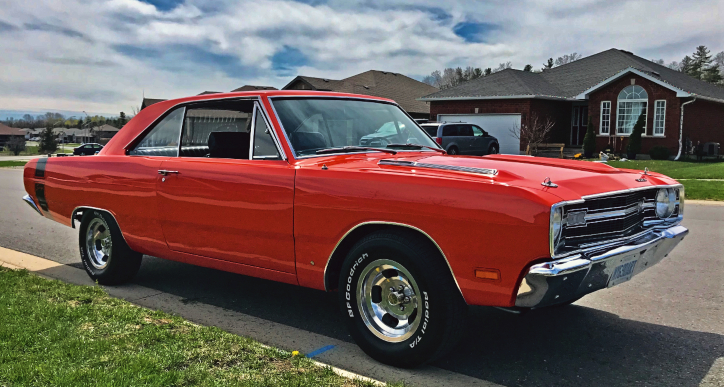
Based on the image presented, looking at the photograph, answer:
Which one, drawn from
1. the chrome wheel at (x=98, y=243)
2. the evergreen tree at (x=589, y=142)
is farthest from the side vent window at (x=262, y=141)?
the evergreen tree at (x=589, y=142)

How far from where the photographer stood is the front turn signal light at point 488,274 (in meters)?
3.32

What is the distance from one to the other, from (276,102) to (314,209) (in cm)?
114

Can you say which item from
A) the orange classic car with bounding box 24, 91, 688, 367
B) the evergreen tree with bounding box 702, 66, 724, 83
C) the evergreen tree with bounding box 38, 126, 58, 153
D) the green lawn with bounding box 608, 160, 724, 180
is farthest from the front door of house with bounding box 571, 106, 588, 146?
the evergreen tree with bounding box 38, 126, 58, 153

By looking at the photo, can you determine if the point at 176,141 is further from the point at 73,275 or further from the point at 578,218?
the point at 578,218

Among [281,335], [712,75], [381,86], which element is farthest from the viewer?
[712,75]

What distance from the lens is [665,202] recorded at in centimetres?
429

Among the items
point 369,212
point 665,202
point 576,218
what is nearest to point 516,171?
point 576,218

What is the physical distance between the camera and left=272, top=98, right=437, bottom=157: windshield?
4.62m

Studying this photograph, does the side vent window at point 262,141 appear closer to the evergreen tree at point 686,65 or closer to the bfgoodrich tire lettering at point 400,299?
the bfgoodrich tire lettering at point 400,299

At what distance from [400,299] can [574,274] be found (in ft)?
3.38

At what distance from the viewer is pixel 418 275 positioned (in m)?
3.54

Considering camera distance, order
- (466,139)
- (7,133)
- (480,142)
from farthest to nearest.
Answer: (7,133)
(480,142)
(466,139)

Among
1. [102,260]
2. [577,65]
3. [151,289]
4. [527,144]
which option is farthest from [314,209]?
[577,65]

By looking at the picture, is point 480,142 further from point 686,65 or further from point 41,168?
point 686,65
